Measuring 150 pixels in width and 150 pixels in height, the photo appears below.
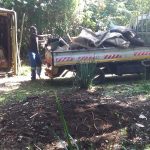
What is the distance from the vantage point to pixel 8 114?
8.30 m

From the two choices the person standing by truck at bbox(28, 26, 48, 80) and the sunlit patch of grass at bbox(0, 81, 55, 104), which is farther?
the person standing by truck at bbox(28, 26, 48, 80)

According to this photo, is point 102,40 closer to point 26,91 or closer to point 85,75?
point 85,75

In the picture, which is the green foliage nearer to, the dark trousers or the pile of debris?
the pile of debris

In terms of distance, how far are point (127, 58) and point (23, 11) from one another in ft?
28.8

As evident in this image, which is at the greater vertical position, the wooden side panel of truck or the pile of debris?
the pile of debris

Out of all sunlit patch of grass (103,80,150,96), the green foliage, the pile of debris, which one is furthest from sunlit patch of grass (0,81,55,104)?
sunlit patch of grass (103,80,150,96)

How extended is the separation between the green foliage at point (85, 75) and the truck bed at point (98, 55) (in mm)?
963

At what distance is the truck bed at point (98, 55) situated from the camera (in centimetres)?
1326

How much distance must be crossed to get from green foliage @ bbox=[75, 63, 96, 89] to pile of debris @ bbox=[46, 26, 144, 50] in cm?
146

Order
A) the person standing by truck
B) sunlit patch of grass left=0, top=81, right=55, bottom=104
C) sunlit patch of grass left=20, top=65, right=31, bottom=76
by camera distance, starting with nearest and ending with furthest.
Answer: sunlit patch of grass left=0, top=81, right=55, bottom=104 < the person standing by truck < sunlit patch of grass left=20, top=65, right=31, bottom=76

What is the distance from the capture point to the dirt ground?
6691 mm

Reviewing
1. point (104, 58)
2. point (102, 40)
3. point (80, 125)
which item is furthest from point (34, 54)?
point (80, 125)

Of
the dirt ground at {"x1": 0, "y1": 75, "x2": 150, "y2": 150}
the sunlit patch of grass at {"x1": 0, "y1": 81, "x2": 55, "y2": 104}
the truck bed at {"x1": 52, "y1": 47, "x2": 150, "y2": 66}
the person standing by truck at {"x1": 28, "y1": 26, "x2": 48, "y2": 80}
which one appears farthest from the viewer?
the person standing by truck at {"x1": 28, "y1": 26, "x2": 48, "y2": 80}

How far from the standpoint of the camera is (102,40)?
13.8 metres
